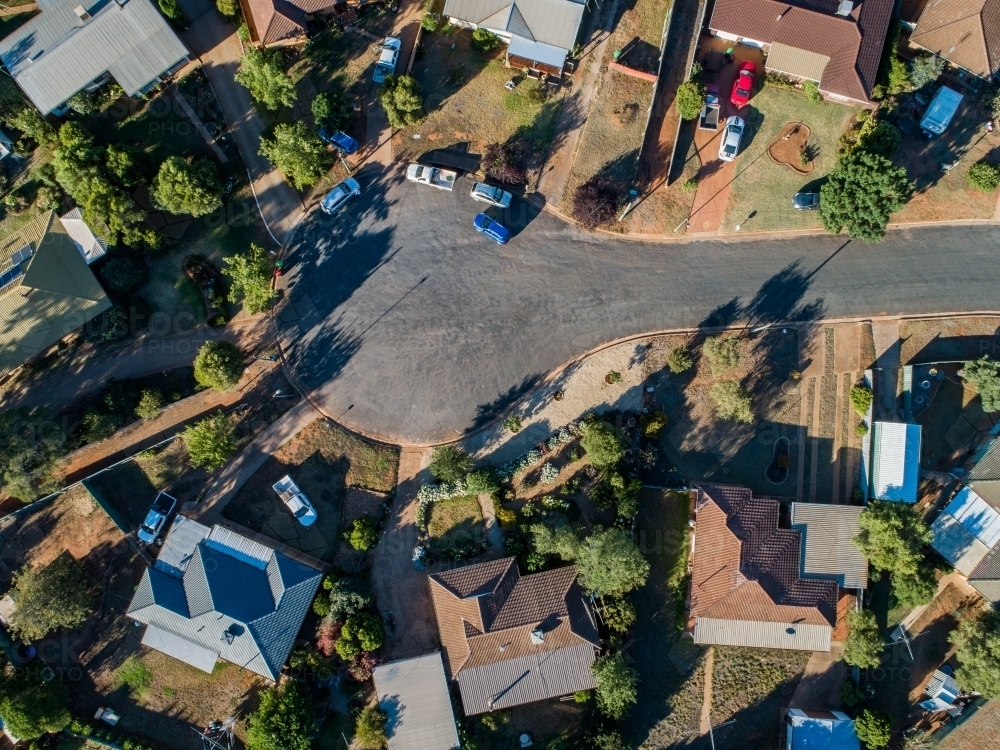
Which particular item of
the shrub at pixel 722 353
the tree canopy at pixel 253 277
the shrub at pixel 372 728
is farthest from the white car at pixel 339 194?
the shrub at pixel 372 728

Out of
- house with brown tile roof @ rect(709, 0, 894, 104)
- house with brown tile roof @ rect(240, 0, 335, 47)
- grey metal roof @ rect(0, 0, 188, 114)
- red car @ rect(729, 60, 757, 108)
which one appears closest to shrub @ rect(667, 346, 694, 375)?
red car @ rect(729, 60, 757, 108)

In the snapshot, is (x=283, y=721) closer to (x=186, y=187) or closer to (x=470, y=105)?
(x=186, y=187)

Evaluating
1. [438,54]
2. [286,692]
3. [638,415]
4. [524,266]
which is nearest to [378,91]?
[438,54]

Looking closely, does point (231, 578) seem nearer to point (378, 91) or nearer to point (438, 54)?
point (378, 91)

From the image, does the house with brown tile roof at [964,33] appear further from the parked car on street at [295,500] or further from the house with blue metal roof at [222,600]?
the house with blue metal roof at [222,600]

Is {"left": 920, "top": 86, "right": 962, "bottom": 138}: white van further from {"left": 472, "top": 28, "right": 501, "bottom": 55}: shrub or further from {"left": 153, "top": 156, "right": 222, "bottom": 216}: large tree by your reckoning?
{"left": 153, "top": 156, "right": 222, "bottom": 216}: large tree

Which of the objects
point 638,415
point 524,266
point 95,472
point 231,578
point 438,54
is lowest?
point 638,415

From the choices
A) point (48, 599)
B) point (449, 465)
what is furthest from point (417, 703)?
point (48, 599)
